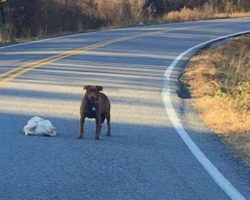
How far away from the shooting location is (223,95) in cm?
1223

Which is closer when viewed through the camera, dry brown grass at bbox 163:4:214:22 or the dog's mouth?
the dog's mouth

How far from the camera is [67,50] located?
71.3 ft

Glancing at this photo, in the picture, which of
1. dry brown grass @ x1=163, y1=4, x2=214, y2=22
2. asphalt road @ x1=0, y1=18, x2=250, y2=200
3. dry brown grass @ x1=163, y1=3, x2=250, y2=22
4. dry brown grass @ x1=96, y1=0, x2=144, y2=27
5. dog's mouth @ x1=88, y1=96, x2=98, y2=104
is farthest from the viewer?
dry brown grass @ x1=163, y1=3, x2=250, y2=22

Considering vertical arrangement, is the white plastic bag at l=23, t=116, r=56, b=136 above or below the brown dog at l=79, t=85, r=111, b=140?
below

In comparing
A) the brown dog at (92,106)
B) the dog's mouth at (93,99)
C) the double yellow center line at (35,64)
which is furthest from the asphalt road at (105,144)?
the dog's mouth at (93,99)

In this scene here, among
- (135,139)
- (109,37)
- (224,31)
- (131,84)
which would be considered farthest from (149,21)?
(135,139)

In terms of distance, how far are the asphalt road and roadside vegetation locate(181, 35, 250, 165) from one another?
27cm

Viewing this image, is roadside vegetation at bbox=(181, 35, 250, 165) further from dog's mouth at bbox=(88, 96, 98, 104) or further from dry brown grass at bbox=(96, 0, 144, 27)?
dry brown grass at bbox=(96, 0, 144, 27)

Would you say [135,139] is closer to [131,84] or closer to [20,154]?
[20,154]

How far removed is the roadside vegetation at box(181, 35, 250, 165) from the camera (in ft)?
31.2

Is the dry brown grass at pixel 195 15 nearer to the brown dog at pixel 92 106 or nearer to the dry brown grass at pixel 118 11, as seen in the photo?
the dry brown grass at pixel 118 11

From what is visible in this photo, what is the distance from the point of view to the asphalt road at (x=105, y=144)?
6434mm

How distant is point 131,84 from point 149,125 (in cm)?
447

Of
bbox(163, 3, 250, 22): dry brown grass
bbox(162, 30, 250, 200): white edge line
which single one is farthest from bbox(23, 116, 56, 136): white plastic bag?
bbox(163, 3, 250, 22): dry brown grass
